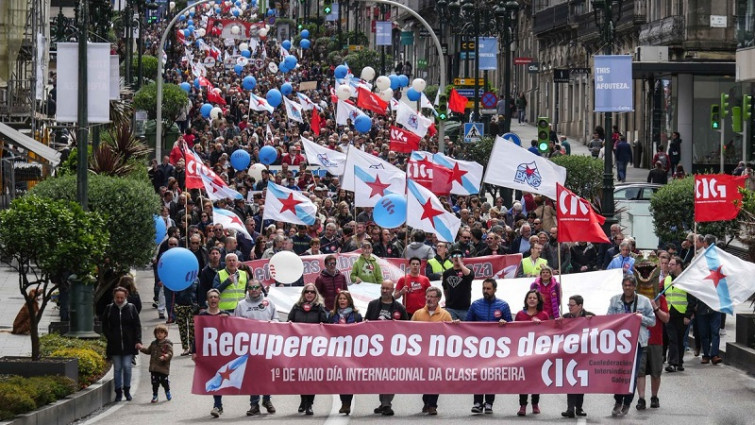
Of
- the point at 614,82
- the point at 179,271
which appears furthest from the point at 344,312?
the point at 614,82

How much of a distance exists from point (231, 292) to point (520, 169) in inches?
277

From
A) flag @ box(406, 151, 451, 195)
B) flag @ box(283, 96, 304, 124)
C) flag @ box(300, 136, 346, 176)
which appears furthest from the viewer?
flag @ box(283, 96, 304, 124)

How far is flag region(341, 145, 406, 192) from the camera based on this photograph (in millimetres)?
→ 26781

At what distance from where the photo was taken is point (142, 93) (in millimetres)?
48562

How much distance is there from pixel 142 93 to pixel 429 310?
107ft

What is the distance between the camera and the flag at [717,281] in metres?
18.2

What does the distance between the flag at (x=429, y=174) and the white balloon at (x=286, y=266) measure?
6.02 metres

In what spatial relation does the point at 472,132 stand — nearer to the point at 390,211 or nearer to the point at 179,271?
the point at 390,211

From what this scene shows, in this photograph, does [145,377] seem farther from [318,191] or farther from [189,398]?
[318,191]

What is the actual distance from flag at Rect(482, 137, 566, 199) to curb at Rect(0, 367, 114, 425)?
881 cm

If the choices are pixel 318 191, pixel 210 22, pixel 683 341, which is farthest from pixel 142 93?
pixel 210 22

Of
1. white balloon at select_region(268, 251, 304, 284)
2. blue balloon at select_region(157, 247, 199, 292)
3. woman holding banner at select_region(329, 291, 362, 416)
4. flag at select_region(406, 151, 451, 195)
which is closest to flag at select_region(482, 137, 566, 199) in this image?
flag at select_region(406, 151, 451, 195)

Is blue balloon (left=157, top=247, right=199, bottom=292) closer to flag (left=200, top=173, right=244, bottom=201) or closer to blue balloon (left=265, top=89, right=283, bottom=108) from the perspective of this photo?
Answer: flag (left=200, top=173, right=244, bottom=201)

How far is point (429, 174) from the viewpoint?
28.4 metres
